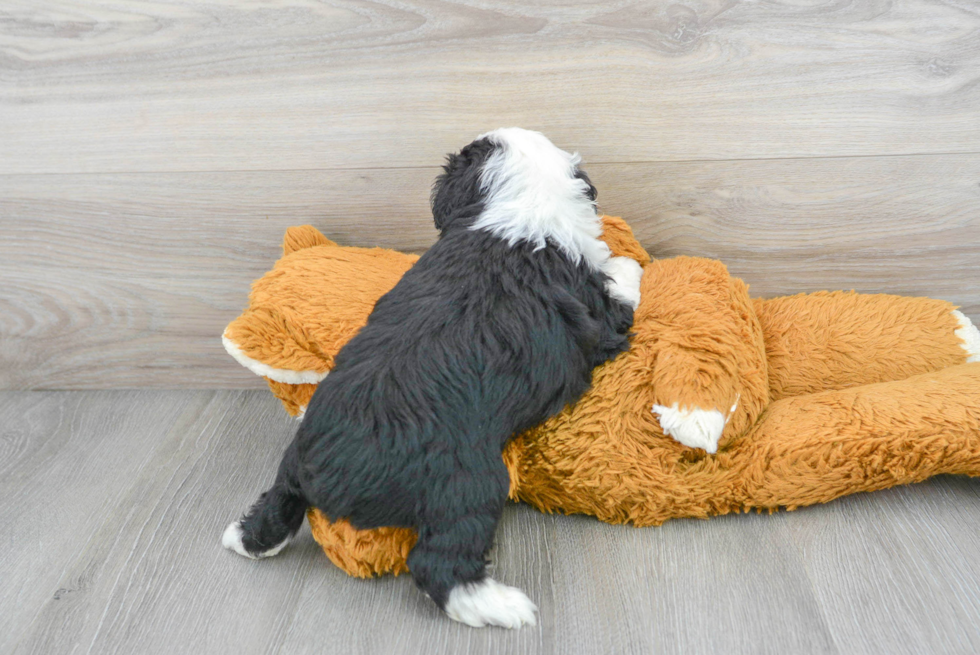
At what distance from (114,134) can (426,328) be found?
89 cm

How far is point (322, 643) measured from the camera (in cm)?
101

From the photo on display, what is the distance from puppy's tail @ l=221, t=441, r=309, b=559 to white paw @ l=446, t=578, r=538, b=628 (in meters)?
0.28

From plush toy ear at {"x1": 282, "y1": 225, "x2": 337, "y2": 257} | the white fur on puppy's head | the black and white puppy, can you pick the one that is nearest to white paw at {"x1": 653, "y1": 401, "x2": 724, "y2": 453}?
the black and white puppy

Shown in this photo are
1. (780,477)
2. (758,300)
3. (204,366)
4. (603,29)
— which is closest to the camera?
(780,477)

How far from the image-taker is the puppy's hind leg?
0.97 metres

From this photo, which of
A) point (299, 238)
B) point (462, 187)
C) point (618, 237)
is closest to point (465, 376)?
point (462, 187)

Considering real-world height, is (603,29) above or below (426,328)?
above

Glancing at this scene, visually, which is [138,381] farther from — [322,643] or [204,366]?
[322,643]

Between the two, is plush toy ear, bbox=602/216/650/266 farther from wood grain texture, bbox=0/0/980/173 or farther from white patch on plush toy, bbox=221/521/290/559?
white patch on plush toy, bbox=221/521/290/559

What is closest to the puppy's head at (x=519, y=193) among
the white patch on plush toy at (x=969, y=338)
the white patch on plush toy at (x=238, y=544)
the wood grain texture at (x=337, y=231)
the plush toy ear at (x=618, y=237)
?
the plush toy ear at (x=618, y=237)

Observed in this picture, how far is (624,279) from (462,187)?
1.08 ft

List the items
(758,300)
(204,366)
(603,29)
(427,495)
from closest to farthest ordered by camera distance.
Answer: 1. (427,495)
2. (603,29)
3. (758,300)
4. (204,366)

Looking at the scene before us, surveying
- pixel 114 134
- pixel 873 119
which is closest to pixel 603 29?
pixel 873 119

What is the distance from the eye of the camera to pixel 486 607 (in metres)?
0.99
